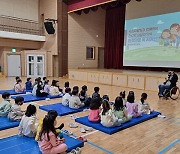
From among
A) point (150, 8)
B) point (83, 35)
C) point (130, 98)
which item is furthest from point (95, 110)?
point (83, 35)

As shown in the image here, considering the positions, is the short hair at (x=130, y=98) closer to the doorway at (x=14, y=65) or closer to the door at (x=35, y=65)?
the door at (x=35, y=65)

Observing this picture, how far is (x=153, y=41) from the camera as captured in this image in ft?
33.3

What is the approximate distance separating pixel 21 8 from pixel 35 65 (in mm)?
4327

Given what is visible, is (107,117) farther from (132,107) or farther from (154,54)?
(154,54)

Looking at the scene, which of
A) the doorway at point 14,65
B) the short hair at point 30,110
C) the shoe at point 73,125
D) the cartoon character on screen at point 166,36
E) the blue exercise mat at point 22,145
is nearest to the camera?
the blue exercise mat at point 22,145

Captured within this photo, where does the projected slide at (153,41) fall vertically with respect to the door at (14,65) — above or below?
above

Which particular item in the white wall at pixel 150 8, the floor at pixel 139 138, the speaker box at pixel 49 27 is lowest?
the floor at pixel 139 138

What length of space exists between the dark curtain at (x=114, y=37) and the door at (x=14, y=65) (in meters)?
6.70

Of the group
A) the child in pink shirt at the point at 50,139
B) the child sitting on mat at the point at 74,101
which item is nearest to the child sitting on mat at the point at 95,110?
the child sitting on mat at the point at 74,101

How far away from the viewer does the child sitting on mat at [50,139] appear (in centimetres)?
235

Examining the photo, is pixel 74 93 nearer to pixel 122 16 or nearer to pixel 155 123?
pixel 155 123

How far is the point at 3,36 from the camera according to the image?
12359 mm

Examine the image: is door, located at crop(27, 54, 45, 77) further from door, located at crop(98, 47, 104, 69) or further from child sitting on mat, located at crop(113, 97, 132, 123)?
child sitting on mat, located at crop(113, 97, 132, 123)

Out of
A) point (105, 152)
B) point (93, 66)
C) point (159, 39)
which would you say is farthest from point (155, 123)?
point (93, 66)
